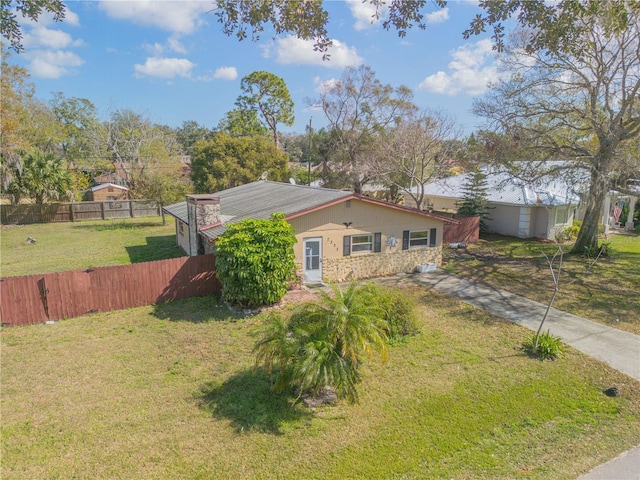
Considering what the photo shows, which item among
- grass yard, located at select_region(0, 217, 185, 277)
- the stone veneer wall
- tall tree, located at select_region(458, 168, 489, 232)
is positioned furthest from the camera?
tall tree, located at select_region(458, 168, 489, 232)

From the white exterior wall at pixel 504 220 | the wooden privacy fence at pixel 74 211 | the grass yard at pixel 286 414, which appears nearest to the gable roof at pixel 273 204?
the grass yard at pixel 286 414

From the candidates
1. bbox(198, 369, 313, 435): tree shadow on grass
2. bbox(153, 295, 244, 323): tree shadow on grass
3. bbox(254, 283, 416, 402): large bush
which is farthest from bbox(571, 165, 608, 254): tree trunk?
bbox(198, 369, 313, 435): tree shadow on grass

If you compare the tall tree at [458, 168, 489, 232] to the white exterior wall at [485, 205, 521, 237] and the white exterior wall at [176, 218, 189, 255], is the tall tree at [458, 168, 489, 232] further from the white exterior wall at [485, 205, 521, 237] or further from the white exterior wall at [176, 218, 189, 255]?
the white exterior wall at [176, 218, 189, 255]

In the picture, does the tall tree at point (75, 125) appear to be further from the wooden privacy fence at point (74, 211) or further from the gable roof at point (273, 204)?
the gable roof at point (273, 204)

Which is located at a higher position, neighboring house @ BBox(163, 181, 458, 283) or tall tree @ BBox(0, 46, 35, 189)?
tall tree @ BBox(0, 46, 35, 189)

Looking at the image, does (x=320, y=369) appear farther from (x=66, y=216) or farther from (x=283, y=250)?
(x=66, y=216)

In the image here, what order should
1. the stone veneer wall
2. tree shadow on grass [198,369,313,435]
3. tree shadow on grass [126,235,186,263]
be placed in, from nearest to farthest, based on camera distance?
tree shadow on grass [198,369,313,435]
the stone veneer wall
tree shadow on grass [126,235,186,263]

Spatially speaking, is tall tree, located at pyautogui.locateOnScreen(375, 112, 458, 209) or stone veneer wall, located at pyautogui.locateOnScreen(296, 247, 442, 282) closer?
stone veneer wall, located at pyautogui.locateOnScreen(296, 247, 442, 282)

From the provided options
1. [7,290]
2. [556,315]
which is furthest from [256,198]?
[556,315]

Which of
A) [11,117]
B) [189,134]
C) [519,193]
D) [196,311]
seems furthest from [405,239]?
[189,134]
